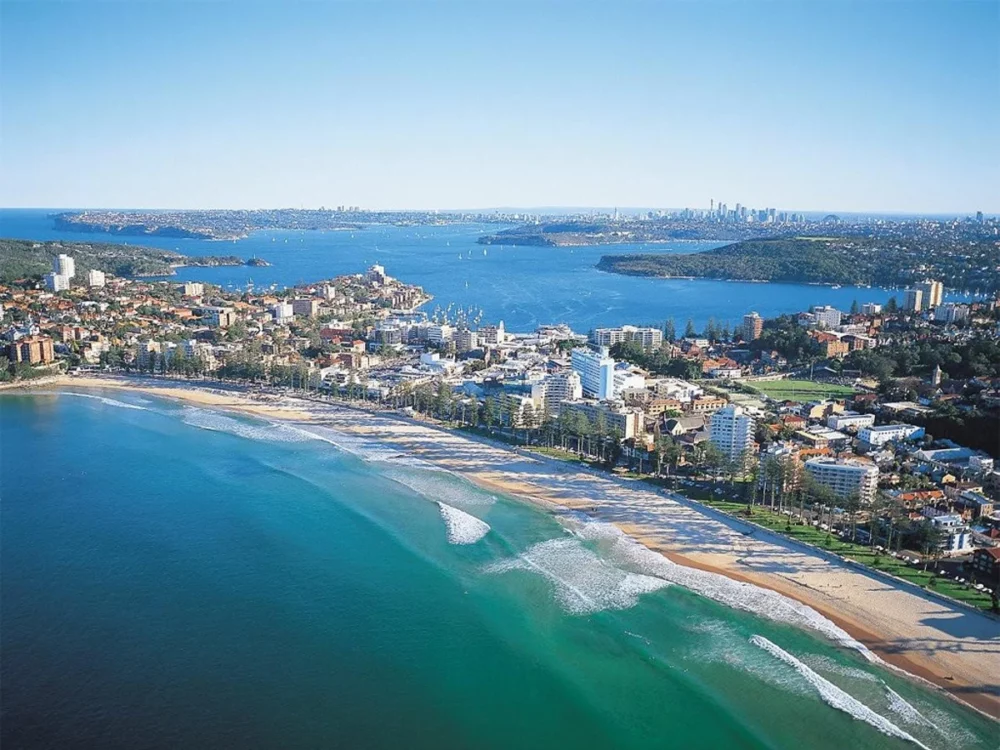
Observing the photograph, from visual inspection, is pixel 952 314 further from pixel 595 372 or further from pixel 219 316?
pixel 219 316

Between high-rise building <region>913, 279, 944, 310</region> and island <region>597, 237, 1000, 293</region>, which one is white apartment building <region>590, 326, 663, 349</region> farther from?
island <region>597, 237, 1000, 293</region>

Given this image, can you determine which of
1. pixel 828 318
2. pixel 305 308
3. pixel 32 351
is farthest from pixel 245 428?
pixel 828 318

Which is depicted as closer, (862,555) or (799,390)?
(862,555)

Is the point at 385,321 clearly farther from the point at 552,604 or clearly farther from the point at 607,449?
the point at 552,604

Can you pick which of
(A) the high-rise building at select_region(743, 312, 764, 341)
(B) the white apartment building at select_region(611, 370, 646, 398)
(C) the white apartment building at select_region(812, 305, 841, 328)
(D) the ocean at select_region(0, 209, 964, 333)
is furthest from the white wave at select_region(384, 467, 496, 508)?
(C) the white apartment building at select_region(812, 305, 841, 328)

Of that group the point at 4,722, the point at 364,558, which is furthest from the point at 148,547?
the point at 4,722
